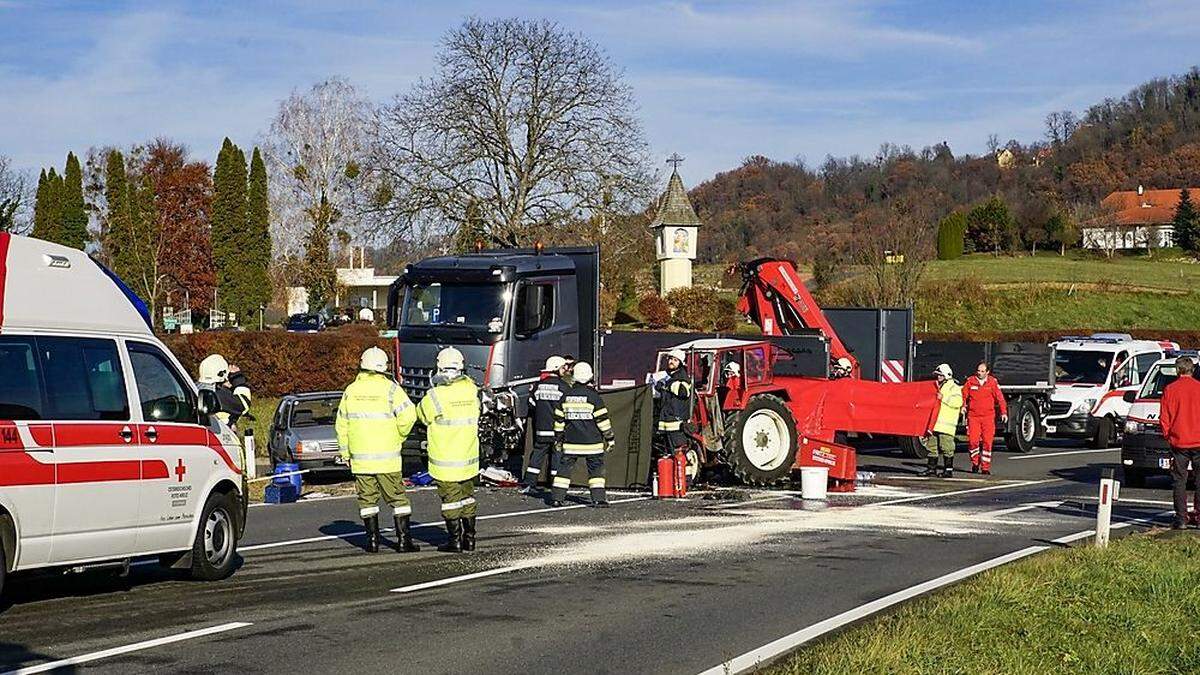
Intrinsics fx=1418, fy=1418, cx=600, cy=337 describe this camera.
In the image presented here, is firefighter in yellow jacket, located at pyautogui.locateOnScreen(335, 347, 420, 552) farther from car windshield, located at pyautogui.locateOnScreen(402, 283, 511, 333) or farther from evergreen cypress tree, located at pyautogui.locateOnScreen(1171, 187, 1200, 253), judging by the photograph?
evergreen cypress tree, located at pyautogui.locateOnScreen(1171, 187, 1200, 253)

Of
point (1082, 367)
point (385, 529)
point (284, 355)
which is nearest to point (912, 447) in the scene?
point (1082, 367)

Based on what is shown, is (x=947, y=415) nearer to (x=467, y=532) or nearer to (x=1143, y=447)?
(x=1143, y=447)

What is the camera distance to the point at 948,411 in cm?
2256

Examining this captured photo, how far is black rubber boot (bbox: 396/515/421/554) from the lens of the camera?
43.3ft

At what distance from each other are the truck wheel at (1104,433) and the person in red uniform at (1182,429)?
14745 millimetres

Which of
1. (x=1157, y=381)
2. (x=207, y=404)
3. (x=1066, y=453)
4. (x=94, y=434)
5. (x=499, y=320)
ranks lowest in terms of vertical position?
(x=1066, y=453)

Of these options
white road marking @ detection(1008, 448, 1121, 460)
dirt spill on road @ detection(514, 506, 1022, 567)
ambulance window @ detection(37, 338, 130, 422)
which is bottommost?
white road marking @ detection(1008, 448, 1121, 460)

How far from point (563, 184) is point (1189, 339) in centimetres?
2557

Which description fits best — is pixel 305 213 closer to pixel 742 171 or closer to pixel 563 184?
pixel 563 184

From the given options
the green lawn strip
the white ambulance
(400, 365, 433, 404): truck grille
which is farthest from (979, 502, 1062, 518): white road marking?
the white ambulance

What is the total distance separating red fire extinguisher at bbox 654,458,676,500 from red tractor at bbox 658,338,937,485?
39.8 inches

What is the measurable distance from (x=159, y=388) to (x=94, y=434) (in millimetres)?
1009

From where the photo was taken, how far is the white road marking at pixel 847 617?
843 cm

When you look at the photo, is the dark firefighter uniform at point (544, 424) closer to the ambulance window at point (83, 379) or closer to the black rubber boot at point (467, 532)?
the black rubber boot at point (467, 532)
